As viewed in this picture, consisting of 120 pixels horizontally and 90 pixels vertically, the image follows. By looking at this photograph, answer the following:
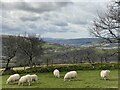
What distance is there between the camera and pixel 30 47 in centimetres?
6969

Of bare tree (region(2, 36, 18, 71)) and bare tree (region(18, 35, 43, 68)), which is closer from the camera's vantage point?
bare tree (region(2, 36, 18, 71))

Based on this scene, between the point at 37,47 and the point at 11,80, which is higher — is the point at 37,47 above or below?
above

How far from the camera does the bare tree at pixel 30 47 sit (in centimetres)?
6894

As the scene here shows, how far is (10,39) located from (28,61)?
822cm

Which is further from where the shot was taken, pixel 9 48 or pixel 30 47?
pixel 30 47

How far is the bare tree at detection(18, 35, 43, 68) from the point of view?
68.9 metres

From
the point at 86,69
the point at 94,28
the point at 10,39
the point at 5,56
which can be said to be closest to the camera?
the point at 94,28

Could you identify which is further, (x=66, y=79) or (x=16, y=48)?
(x=16, y=48)

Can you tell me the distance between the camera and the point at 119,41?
2655 centimetres

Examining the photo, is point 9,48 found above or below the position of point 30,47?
below

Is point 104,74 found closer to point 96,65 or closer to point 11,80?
point 11,80

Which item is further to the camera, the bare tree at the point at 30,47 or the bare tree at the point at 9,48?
the bare tree at the point at 30,47

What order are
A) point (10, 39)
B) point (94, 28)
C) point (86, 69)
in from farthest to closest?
→ point (10, 39), point (86, 69), point (94, 28)

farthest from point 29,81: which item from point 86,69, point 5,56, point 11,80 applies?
point 5,56
